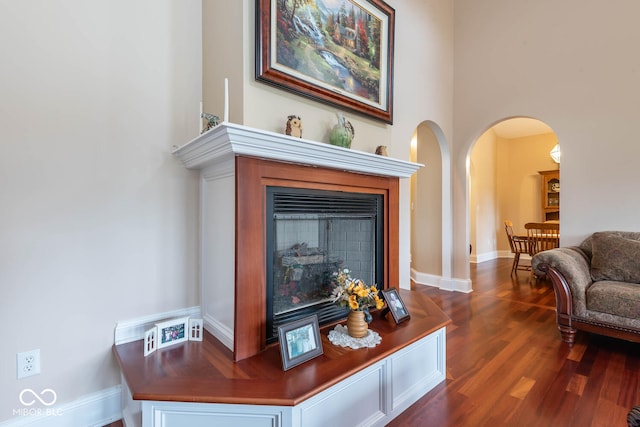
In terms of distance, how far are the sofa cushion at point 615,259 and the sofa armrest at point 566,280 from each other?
0.79ft

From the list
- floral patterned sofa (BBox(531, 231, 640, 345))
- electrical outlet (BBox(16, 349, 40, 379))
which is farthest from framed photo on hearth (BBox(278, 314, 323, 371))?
floral patterned sofa (BBox(531, 231, 640, 345))

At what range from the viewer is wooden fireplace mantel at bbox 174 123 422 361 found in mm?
1564

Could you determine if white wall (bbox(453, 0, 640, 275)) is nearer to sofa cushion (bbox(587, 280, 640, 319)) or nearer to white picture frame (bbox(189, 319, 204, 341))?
sofa cushion (bbox(587, 280, 640, 319))

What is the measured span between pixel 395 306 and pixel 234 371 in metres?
1.13

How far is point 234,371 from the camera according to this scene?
1449 mm

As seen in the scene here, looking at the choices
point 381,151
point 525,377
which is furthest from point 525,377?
point 381,151

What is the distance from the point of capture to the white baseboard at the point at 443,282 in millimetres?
4199

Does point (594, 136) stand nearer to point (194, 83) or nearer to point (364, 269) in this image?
point (364, 269)

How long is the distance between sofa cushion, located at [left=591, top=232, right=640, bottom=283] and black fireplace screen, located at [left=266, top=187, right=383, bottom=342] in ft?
7.10

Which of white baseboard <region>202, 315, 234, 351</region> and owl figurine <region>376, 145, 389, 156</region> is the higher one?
owl figurine <region>376, 145, 389, 156</region>

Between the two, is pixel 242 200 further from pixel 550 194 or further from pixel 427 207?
pixel 550 194

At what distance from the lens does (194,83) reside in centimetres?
203

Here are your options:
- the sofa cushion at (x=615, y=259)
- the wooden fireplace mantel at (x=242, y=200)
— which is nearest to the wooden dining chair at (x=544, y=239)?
the sofa cushion at (x=615, y=259)

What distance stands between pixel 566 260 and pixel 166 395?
3.14 meters
